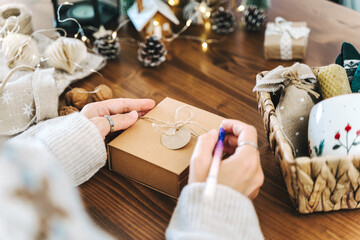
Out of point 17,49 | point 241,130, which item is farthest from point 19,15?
point 241,130

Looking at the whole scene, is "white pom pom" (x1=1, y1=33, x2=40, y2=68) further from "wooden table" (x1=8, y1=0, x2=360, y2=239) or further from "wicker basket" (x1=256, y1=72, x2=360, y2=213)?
"wicker basket" (x1=256, y1=72, x2=360, y2=213)

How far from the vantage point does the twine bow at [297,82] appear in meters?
0.82

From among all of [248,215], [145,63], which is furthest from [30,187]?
[145,63]

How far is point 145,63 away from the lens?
1109 mm

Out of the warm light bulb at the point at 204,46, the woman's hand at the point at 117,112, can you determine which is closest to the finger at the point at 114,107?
the woman's hand at the point at 117,112

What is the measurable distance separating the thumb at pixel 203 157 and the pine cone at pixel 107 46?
50 centimetres

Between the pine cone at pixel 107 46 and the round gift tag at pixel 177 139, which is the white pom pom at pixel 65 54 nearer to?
the pine cone at pixel 107 46

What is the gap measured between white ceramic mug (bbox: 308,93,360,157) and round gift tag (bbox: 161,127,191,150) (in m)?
0.24

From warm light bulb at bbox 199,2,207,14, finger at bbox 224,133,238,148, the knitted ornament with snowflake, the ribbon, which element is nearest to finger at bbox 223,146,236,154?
finger at bbox 224,133,238,148

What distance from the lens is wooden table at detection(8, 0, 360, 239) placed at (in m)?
0.72

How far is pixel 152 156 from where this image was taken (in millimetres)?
760

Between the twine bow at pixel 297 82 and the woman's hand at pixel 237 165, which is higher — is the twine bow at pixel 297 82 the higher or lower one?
the higher one

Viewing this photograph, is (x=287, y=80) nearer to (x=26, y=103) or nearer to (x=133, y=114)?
(x=133, y=114)

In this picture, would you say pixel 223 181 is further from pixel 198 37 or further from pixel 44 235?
pixel 198 37
